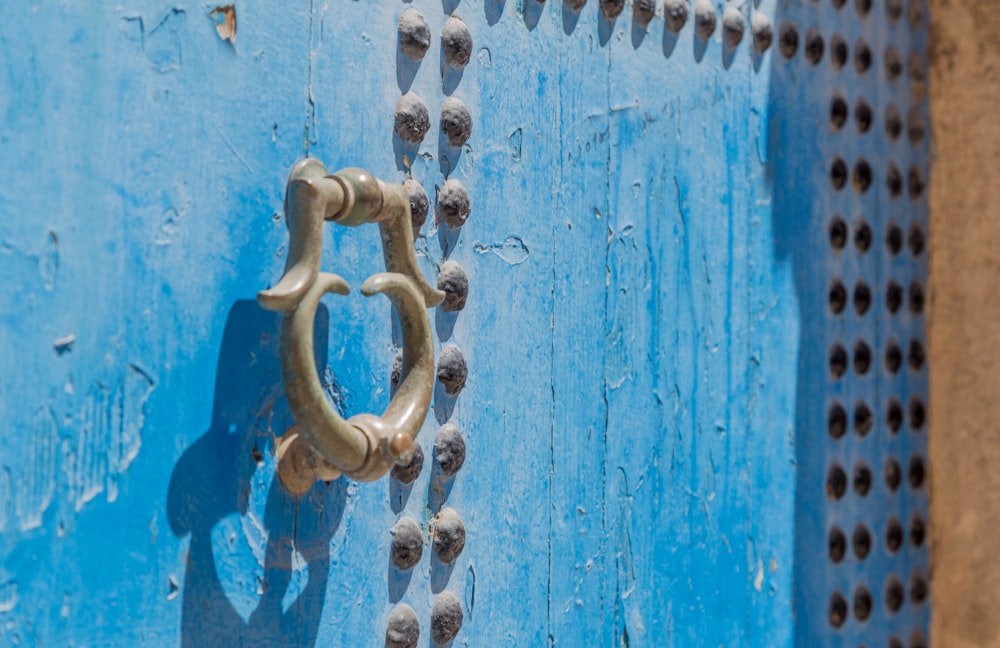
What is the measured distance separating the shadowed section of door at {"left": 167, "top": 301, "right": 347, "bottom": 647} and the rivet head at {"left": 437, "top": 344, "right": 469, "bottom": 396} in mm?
136

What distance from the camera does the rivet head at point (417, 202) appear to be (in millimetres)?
1000

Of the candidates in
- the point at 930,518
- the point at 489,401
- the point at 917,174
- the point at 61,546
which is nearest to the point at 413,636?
the point at 489,401

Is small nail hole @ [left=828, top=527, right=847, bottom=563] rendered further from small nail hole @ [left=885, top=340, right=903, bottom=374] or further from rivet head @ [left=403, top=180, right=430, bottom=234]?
rivet head @ [left=403, top=180, right=430, bottom=234]

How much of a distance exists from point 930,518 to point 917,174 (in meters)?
0.51

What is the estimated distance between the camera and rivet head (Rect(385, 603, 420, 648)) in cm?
99

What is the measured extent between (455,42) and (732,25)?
0.47m

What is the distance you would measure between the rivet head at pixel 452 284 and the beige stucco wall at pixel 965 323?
895 millimetres

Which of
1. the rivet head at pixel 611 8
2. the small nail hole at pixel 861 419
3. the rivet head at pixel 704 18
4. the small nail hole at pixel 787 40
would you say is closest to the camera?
the rivet head at pixel 611 8

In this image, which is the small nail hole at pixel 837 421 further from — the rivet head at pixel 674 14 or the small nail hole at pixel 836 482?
the rivet head at pixel 674 14

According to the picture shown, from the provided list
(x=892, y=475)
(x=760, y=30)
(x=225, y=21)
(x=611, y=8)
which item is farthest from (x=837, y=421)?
(x=225, y=21)

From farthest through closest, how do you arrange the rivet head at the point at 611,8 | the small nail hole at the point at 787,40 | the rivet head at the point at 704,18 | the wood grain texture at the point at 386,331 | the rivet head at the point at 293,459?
the small nail hole at the point at 787,40 → the rivet head at the point at 704,18 → the rivet head at the point at 611,8 → the rivet head at the point at 293,459 → the wood grain texture at the point at 386,331

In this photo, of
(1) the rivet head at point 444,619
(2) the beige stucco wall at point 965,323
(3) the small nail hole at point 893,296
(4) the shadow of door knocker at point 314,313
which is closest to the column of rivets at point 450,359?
(1) the rivet head at point 444,619

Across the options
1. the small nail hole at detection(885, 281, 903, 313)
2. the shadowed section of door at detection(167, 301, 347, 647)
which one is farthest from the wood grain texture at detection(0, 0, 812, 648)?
the small nail hole at detection(885, 281, 903, 313)

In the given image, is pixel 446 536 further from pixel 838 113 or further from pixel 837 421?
pixel 838 113
